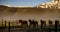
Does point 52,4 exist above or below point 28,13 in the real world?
above

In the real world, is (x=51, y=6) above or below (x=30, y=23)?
above

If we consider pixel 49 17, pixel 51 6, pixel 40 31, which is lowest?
pixel 40 31

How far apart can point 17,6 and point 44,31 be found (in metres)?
0.58

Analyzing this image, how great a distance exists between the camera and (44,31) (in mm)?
2260

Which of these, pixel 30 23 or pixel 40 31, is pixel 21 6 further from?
pixel 40 31

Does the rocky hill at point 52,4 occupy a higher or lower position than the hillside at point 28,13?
higher

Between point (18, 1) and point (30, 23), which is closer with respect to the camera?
point (30, 23)

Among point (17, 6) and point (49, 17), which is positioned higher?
point (17, 6)

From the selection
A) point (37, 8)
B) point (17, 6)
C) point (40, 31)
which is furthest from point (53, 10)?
point (17, 6)

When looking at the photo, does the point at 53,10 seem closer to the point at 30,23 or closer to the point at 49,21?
the point at 49,21

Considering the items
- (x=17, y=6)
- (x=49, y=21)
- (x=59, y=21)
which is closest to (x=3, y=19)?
(x=17, y=6)

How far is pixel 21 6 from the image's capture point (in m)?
2.39

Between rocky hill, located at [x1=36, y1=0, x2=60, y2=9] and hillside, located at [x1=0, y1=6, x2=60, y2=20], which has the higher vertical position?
rocky hill, located at [x1=36, y1=0, x2=60, y2=9]

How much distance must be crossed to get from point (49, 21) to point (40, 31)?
22 cm
